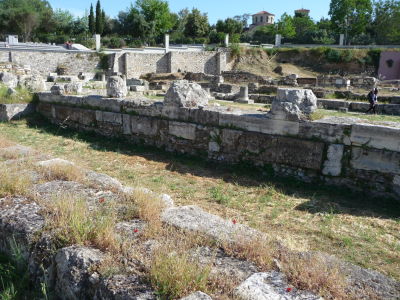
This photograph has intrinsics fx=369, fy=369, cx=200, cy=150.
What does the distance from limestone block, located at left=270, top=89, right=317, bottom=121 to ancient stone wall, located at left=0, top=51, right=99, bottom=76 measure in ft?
99.2

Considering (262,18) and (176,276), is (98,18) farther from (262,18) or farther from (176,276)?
(262,18)

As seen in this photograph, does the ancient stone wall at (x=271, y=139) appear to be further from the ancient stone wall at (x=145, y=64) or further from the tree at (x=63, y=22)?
the tree at (x=63, y=22)

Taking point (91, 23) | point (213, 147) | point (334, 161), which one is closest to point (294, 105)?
point (334, 161)

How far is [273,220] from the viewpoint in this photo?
457 centimetres

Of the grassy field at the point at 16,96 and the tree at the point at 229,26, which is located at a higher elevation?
the tree at the point at 229,26

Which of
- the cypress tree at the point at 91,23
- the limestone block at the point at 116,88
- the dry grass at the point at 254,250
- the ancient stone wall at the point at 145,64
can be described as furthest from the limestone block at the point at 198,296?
the cypress tree at the point at 91,23

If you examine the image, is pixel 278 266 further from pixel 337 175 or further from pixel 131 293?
pixel 337 175

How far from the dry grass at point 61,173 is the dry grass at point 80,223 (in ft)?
2.70

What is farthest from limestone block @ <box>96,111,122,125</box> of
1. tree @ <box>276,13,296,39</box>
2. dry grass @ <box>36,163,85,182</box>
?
tree @ <box>276,13,296,39</box>

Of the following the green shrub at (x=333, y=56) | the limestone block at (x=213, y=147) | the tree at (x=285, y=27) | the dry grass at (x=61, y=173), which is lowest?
the limestone block at (x=213, y=147)

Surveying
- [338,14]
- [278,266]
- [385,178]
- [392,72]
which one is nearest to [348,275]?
[278,266]

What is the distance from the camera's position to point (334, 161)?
5.71m

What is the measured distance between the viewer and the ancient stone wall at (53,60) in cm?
3158

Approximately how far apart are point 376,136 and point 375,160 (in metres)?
0.35
